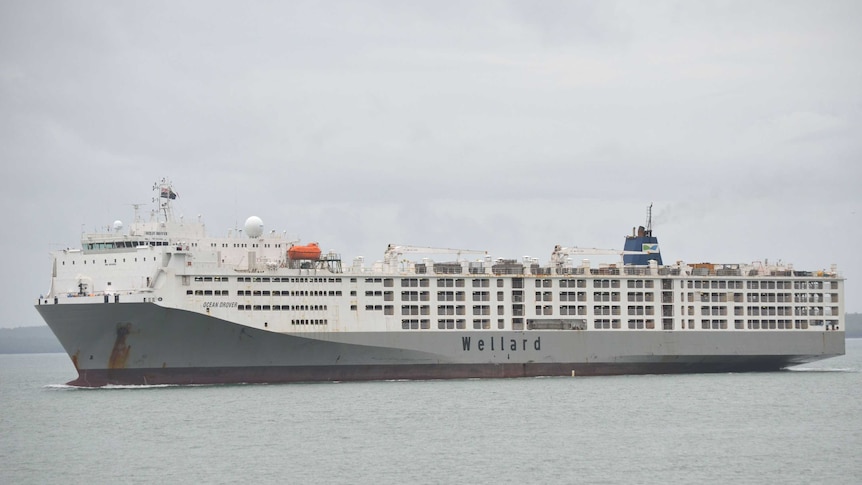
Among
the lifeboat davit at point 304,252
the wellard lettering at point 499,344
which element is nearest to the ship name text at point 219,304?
the lifeboat davit at point 304,252

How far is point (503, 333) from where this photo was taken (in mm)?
59406

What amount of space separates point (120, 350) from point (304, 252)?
956cm

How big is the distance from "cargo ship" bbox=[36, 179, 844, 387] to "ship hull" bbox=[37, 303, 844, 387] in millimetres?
66

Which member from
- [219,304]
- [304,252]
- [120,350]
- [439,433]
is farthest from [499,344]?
[439,433]

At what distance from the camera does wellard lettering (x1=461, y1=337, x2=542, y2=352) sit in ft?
192

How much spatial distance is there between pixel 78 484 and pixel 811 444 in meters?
21.8

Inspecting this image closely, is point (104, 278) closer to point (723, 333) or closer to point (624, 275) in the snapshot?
point (624, 275)

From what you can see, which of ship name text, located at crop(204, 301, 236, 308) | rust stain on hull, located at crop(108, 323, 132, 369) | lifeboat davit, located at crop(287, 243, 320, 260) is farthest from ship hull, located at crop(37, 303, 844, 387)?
lifeboat davit, located at crop(287, 243, 320, 260)

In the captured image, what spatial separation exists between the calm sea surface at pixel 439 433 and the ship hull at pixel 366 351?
112 cm

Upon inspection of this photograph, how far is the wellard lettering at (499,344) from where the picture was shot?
5847 centimetres

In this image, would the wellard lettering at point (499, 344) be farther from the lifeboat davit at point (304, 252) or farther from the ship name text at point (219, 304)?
the ship name text at point (219, 304)

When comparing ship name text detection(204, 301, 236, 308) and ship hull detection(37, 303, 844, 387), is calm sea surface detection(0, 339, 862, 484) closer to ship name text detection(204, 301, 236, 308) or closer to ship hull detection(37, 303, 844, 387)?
ship hull detection(37, 303, 844, 387)

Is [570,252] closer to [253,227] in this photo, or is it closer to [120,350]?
[253,227]

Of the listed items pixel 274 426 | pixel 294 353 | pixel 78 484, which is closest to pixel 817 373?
pixel 294 353
